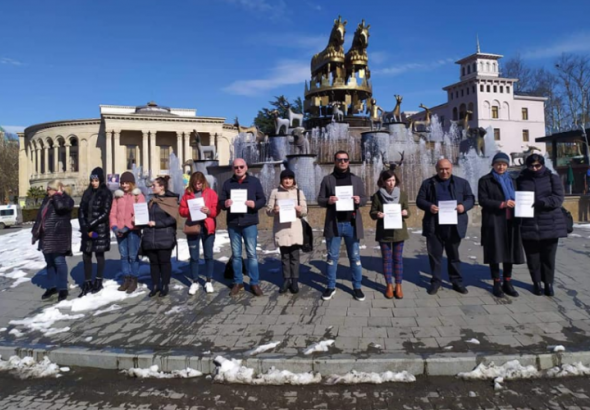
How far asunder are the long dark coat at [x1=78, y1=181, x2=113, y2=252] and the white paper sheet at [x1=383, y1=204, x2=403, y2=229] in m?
4.27

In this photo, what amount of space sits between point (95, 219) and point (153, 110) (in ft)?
223

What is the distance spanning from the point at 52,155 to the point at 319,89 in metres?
66.1

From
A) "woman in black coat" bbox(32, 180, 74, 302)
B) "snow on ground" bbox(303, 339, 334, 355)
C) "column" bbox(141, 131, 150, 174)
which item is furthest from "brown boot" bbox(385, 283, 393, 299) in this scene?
"column" bbox(141, 131, 150, 174)

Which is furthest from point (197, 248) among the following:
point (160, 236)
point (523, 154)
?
point (523, 154)

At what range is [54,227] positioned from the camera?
6645mm

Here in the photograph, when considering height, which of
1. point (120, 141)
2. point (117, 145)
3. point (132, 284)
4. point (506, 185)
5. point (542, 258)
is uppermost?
point (120, 141)

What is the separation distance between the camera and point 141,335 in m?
5.02

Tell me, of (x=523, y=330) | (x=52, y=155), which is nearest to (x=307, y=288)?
(x=523, y=330)

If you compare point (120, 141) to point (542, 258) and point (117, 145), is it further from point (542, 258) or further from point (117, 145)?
point (542, 258)

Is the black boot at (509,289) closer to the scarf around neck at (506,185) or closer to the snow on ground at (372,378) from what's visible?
the scarf around neck at (506,185)

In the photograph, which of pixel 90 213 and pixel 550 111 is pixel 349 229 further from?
pixel 550 111

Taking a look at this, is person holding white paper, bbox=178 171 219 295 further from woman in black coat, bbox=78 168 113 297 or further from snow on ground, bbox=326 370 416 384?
snow on ground, bbox=326 370 416 384

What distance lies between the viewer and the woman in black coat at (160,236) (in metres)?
6.42

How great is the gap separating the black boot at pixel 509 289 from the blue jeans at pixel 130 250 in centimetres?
549
